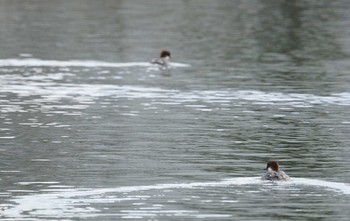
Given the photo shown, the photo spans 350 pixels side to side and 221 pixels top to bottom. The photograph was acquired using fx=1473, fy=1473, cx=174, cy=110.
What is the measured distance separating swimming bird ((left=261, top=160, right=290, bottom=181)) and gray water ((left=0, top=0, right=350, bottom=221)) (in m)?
0.19

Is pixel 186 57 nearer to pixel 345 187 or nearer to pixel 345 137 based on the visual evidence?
pixel 345 137

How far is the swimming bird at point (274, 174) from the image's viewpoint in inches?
914

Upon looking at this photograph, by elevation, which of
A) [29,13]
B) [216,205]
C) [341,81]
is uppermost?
[29,13]

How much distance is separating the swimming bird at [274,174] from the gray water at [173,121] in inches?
7.6

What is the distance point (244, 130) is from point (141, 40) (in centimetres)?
2591

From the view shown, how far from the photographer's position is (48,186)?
23.2 m

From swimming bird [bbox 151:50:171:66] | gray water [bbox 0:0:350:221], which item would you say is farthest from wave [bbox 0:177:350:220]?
swimming bird [bbox 151:50:171:66]

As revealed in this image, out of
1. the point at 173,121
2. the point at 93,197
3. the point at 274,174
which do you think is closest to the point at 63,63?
the point at 173,121

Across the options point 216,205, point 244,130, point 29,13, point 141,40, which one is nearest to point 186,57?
point 141,40

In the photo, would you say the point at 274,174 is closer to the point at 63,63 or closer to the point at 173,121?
the point at 173,121

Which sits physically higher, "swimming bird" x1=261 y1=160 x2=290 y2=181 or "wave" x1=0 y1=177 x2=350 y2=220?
"swimming bird" x1=261 y1=160 x2=290 y2=181

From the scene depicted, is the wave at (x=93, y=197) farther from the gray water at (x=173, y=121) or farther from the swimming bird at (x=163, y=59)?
the swimming bird at (x=163, y=59)

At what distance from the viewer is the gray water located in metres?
21.9

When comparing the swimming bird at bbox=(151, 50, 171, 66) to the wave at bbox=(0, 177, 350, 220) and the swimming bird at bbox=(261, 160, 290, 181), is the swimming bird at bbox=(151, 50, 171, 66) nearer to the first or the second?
the wave at bbox=(0, 177, 350, 220)
